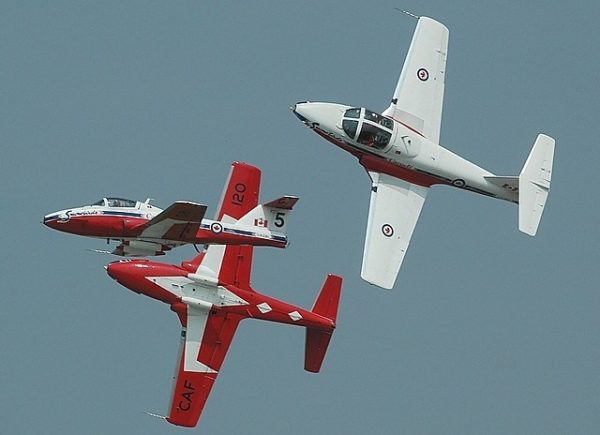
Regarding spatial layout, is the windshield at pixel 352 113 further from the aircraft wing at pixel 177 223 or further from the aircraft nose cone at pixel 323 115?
the aircraft wing at pixel 177 223

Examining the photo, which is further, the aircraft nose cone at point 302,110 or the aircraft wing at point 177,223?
the aircraft nose cone at point 302,110

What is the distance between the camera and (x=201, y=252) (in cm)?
5362

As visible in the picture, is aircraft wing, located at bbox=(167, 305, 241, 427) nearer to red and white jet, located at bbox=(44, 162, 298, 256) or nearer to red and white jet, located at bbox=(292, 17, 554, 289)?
red and white jet, located at bbox=(44, 162, 298, 256)

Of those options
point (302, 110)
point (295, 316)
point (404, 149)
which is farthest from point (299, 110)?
point (295, 316)

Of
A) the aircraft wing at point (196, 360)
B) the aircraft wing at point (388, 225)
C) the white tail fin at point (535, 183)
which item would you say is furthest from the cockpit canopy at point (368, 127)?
the aircraft wing at point (196, 360)

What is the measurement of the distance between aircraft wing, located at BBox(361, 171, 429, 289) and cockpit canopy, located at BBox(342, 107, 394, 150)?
107 centimetres

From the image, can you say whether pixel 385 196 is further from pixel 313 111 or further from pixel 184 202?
pixel 184 202

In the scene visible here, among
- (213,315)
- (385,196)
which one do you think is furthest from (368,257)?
(213,315)

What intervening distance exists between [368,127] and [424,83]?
2735mm

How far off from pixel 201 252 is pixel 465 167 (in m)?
8.68

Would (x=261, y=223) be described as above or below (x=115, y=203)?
above

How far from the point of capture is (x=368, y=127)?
50.8 metres

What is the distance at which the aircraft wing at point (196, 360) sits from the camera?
5322cm

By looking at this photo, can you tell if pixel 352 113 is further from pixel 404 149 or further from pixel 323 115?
pixel 404 149
